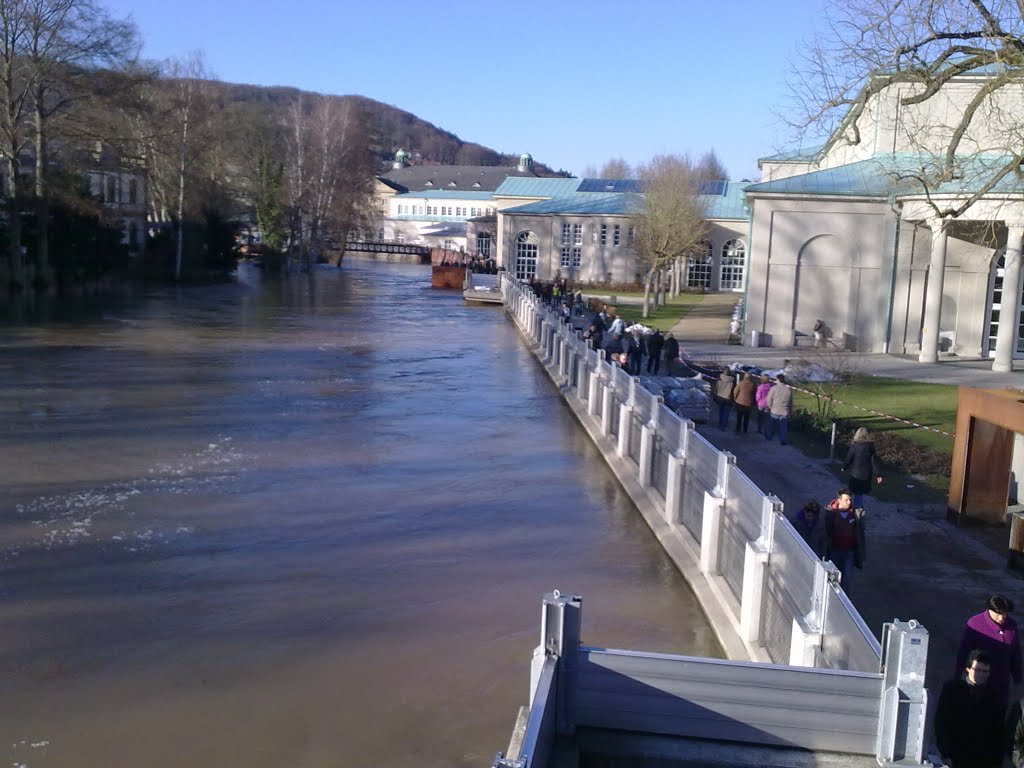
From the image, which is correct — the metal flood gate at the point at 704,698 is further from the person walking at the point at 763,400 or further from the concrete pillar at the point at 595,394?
the concrete pillar at the point at 595,394

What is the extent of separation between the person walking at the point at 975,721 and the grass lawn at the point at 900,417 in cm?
757

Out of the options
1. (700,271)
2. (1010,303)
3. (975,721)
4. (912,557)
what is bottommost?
(912,557)

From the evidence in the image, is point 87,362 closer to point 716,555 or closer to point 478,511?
point 478,511

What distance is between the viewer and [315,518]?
37.9ft

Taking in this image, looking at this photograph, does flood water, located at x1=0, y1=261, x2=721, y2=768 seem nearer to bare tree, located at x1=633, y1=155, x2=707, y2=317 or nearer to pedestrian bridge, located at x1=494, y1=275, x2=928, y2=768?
pedestrian bridge, located at x1=494, y1=275, x2=928, y2=768

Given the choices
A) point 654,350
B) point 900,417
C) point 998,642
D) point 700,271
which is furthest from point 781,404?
point 700,271

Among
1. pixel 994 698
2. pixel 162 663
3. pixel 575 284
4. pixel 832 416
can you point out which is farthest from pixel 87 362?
pixel 575 284

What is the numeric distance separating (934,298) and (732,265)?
36.8 m

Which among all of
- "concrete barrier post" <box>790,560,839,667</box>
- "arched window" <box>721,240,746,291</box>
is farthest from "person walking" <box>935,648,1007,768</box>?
"arched window" <box>721,240,746,291</box>

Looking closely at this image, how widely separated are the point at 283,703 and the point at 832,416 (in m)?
12.9

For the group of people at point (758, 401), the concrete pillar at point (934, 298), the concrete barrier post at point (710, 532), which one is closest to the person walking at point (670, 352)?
the group of people at point (758, 401)

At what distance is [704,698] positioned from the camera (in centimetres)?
448

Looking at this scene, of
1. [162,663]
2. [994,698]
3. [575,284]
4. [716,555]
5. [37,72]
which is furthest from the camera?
[575,284]

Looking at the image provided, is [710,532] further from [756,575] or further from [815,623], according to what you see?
[815,623]
